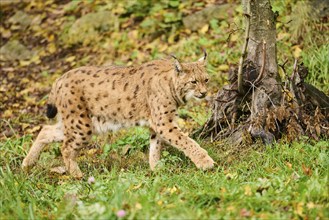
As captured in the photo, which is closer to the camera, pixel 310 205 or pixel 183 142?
pixel 310 205

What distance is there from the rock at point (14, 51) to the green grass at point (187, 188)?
17.8 feet

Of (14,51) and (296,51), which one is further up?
(296,51)

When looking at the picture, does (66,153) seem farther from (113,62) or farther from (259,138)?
(113,62)

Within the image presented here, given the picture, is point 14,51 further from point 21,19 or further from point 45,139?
point 45,139

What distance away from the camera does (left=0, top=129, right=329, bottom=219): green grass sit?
15.9ft

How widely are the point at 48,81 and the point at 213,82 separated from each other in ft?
Result: 10.4

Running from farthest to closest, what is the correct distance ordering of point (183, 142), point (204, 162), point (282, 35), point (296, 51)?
point (282, 35) → point (296, 51) → point (183, 142) → point (204, 162)

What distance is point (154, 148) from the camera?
7664 mm

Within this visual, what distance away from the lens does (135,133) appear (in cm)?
873

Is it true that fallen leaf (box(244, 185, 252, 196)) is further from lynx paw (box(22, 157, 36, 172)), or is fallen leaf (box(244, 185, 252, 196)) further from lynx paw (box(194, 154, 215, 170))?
lynx paw (box(22, 157, 36, 172))

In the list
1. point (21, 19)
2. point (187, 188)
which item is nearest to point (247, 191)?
point (187, 188)

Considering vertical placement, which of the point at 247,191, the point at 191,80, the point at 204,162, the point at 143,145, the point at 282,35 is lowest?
the point at 143,145

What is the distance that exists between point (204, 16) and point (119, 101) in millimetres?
4539

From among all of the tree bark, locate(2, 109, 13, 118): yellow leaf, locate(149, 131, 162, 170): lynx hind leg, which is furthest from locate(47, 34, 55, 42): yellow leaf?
the tree bark
